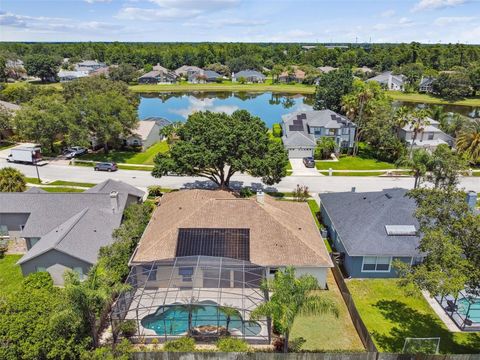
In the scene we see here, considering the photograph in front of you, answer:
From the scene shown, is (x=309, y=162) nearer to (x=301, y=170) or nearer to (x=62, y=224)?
(x=301, y=170)

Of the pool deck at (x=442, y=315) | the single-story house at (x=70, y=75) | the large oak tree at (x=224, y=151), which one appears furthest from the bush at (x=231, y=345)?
the single-story house at (x=70, y=75)

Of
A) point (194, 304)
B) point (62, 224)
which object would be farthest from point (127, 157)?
point (194, 304)

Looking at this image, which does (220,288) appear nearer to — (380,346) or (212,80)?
(380,346)

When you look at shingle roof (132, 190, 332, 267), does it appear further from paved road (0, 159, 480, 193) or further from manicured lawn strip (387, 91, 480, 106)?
manicured lawn strip (387, 91, 480, 106)

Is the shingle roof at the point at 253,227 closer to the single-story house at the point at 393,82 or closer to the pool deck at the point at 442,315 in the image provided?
the pool deck at the point at 442,315

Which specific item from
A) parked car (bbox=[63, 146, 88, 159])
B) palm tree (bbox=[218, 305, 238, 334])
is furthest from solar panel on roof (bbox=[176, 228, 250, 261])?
parked car (bbox=[63, 146, 88, 159])

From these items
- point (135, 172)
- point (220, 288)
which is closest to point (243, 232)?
point (220, 288)
